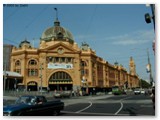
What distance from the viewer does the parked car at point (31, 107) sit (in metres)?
13.1

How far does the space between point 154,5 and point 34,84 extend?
62.5 metres

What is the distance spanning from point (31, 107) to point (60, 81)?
6029 cm

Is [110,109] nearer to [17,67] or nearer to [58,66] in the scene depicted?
[58,66]

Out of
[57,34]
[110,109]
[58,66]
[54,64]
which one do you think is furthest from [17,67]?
[110,109]

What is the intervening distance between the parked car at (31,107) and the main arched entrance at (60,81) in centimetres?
5765

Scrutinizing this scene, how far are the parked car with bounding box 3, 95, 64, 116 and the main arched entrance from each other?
189 ft

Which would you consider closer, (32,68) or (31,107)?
(31,107)

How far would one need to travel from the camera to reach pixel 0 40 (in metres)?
13.4

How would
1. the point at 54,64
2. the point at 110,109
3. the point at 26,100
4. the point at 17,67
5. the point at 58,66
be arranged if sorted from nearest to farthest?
the point at 26,100 < the point at 110,109 < the point at 58,66 < the point at 54,64 < the point at 17,67

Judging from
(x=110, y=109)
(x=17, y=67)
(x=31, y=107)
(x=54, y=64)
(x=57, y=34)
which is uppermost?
(x=57, y=34)

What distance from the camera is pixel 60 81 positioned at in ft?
244

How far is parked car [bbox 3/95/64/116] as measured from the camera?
43.1 ft

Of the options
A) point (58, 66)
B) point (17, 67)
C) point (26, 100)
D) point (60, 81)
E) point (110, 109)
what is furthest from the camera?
point (17, 67)

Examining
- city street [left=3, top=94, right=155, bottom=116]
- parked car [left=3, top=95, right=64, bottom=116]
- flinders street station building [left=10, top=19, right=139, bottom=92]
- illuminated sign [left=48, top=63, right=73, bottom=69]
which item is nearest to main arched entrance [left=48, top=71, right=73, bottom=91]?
flinders street station building [left=10, top=19, right=139, bottom=92]
